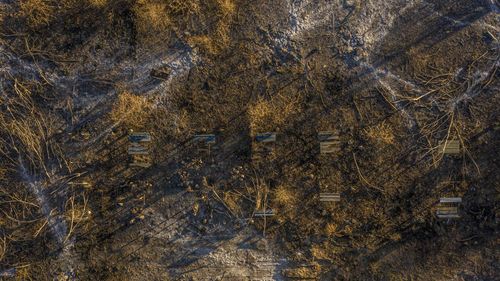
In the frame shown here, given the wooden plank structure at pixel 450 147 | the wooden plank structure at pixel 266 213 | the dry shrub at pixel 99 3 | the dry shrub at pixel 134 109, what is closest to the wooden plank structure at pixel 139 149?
the dry shrub at pixel 134 109

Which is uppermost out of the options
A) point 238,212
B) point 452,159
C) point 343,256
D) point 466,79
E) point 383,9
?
point 383,9

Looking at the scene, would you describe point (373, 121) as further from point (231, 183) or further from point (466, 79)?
point (231, 183)

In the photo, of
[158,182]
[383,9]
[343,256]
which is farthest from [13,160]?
[383,9]

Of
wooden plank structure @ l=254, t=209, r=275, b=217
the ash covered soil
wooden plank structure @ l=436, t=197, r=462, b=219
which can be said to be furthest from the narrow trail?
wooden plank structure @ l=436, t=197, r=462, b=219

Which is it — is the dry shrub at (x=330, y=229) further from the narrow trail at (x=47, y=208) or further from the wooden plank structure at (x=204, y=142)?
the narrow trail at (x=47, y=208)

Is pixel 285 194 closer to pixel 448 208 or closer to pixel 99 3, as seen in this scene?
pixel 448 208

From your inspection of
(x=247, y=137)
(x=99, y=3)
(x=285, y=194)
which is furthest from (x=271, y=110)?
(x=99, y=3)
